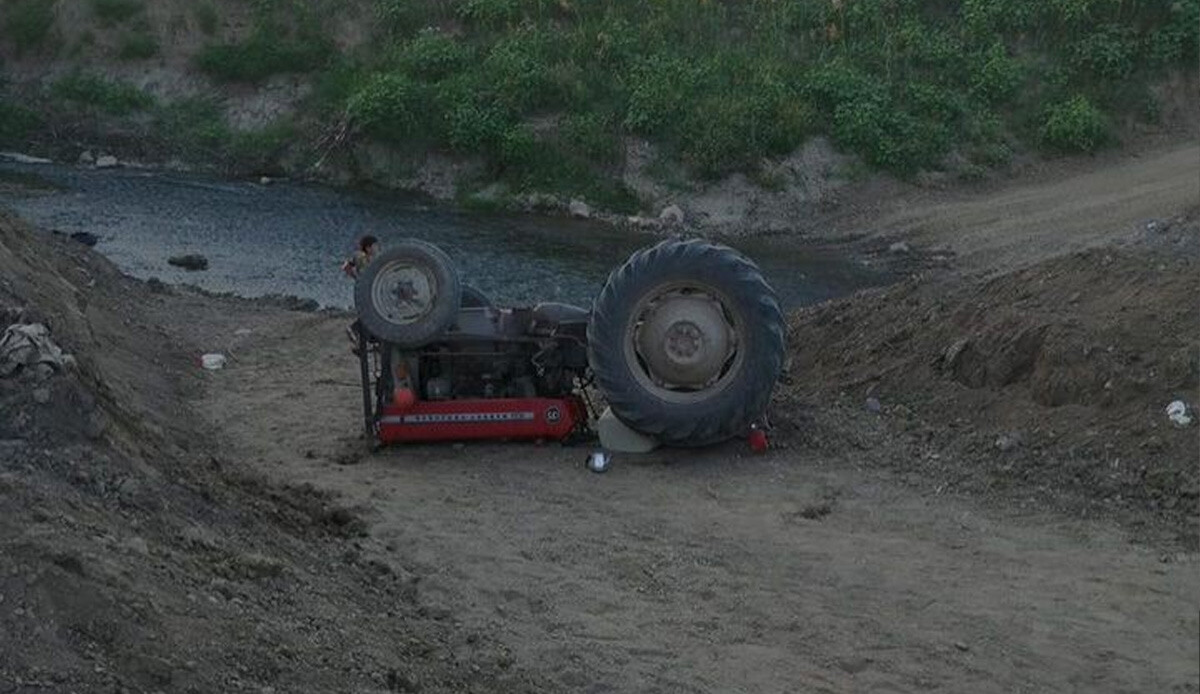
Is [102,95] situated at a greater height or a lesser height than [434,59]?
lesser

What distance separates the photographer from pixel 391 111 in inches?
1166

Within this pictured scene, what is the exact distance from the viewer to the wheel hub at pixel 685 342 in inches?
465

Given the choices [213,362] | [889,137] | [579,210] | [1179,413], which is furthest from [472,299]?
[889,137]

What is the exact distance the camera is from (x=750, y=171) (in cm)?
2798

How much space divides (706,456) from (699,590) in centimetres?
266

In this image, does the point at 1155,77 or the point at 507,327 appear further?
the point at 1155,77

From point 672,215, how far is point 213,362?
1268 cm

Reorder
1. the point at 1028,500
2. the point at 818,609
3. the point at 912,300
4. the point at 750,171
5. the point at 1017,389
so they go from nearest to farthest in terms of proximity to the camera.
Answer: the point at 818,609 < the point at 1028,500 < the point at 1017,389 < the point at 912,300 < the point at 750,171

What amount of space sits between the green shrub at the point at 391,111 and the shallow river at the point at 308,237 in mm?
1491

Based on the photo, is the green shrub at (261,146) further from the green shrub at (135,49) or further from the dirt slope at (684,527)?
the dirt slope at (684,527)

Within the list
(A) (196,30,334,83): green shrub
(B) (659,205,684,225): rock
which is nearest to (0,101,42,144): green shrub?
(A) (196,30,334,83): green shrub

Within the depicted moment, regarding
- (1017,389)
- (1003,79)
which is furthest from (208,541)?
(1003,79)

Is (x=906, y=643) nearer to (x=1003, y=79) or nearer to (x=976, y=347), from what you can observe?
(x=976, y=347)

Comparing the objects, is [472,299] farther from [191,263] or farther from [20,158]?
[20,158]
